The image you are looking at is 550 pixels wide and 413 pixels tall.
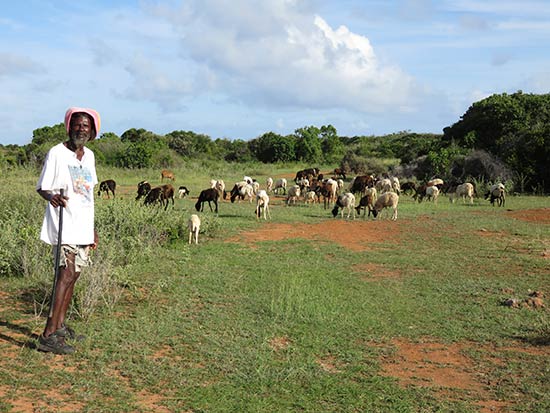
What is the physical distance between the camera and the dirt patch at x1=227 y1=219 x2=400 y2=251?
13156 mm

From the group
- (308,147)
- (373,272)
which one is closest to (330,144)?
(308,147)

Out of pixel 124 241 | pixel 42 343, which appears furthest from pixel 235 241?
pixel 42 343

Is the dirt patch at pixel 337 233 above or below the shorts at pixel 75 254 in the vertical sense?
below

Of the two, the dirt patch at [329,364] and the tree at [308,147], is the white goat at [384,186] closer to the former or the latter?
the dirt patch at [329,364]

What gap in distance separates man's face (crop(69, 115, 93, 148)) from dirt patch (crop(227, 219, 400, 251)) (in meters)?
7.63

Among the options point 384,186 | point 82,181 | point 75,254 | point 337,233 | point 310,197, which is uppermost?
point 384,186

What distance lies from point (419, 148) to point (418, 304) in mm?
30195

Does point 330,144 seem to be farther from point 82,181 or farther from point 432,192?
point 82,181

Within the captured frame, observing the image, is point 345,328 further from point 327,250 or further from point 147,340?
point 327,250

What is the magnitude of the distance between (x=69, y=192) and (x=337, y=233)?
9822 millimetres

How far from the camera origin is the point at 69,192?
17.0ft

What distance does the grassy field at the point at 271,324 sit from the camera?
484 centimetres

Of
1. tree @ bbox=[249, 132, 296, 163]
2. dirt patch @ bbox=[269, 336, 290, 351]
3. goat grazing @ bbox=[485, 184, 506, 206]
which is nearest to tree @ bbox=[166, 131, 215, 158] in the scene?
tree @ bbox=[249, 132, 296, 163]

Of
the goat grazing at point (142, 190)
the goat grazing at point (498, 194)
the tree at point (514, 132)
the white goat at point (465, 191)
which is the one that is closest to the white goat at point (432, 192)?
the white goat at point (465, 191)
